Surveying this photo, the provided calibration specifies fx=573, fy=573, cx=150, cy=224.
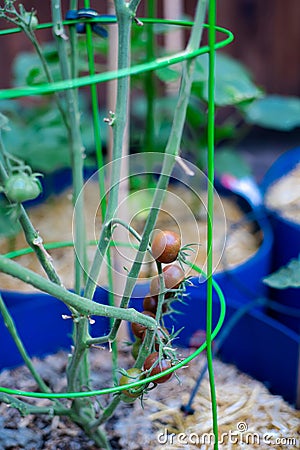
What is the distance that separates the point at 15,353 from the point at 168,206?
0.51 meters

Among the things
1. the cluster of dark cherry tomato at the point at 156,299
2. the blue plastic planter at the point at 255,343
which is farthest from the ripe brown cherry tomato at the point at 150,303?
the blue plastic planter at the point at 255,343

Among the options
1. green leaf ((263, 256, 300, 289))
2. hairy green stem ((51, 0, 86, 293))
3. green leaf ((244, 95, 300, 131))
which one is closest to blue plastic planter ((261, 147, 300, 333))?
green leaf ((244, 95, 300, 131))

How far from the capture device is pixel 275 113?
1.64 meters

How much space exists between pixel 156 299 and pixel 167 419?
0.30 metres

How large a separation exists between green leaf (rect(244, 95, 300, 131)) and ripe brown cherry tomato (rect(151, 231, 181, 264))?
1063 mm

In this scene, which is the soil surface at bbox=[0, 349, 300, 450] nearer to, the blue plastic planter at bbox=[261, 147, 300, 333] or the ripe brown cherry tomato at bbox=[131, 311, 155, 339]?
the ripe brown cherry tomato at bbox=[131, 311, 155, 339]

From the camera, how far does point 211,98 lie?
60 centimetres

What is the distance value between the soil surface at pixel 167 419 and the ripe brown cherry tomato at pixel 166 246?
26 cm

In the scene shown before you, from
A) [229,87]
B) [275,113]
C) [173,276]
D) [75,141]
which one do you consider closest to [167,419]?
[173,276]

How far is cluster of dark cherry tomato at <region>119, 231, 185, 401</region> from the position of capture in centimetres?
62

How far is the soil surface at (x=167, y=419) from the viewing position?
34.3 inches

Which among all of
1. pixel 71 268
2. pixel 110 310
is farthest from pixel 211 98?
pixel 71 268

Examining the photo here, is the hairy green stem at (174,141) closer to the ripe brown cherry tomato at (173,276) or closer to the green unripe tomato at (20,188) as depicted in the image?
the ripe brown cherry tomato at (173,276)

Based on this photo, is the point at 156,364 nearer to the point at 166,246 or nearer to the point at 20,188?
the point at 166,246
